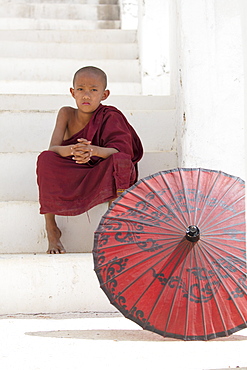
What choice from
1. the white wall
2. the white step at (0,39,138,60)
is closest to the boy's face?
the white step at (0,39,138,60)

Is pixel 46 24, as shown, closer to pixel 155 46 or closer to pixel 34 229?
pixel 155 46

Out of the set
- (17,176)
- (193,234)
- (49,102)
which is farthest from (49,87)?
(193,234)

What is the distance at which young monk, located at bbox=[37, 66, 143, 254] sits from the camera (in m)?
2.90

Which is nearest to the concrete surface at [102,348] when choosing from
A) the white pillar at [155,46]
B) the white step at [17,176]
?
the white step at [17,176]

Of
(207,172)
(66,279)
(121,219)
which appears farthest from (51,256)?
(207,172)

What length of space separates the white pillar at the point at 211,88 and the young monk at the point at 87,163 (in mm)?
339

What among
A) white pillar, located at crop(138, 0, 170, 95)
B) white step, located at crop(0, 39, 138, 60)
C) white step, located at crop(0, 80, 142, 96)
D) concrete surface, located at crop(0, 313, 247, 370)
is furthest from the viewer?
white step, located at crop(0, 39, 138, 60)

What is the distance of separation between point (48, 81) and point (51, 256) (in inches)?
111

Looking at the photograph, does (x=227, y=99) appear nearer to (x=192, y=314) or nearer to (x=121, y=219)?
(x=121, y=219)

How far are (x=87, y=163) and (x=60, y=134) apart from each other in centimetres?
29

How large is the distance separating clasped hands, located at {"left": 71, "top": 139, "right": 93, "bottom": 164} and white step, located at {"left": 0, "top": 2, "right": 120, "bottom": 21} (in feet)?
13.5

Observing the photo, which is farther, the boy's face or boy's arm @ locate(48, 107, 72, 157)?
the boy's face

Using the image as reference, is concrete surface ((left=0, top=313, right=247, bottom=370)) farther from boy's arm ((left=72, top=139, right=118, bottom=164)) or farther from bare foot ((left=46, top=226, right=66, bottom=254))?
boy's arm ((left=72, top=139, right=118, bottom=164))

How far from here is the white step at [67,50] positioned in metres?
5.39
